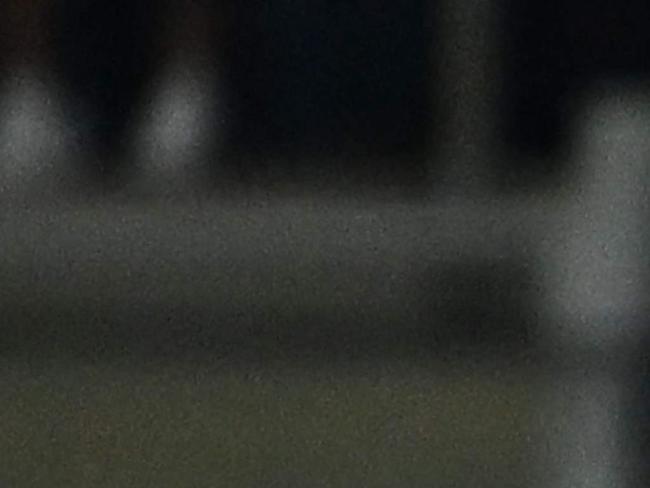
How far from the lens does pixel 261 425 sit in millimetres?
1633

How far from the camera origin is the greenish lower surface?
1.40 meters

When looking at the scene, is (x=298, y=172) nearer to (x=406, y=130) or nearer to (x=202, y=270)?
(x=406, y=130)

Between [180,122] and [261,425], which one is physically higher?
[180,122]

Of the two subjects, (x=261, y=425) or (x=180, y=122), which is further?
(x=180, y=122)

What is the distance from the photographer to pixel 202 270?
2.35 m

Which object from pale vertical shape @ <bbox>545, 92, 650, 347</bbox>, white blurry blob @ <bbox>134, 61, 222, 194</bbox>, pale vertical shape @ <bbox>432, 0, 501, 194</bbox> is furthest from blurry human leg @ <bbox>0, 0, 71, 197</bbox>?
pale vertical shape @ <bbox>545, 92, 650, 347</bbox>

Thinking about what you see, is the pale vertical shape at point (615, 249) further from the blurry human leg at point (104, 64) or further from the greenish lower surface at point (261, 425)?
the blurry human leg at point (104, 64)

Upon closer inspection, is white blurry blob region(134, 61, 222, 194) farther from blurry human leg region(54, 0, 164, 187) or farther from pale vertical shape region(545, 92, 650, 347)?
pale vertical shape region(545, 92, 650, 347)

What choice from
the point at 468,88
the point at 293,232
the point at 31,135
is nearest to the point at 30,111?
the point at 31,135

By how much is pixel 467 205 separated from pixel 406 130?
0.20m

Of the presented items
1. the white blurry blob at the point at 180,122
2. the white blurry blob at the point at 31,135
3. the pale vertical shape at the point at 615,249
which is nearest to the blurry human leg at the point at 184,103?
the white blurry blob at the point at 180,122

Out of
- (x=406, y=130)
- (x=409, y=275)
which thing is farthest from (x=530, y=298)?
(x=406, y=130)

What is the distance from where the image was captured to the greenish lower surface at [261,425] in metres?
1.40

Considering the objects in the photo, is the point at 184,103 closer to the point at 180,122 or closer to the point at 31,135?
the point at 180,122
